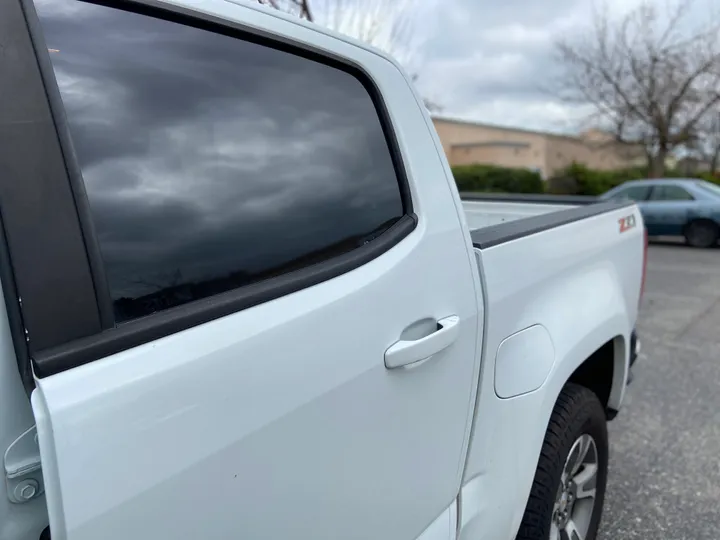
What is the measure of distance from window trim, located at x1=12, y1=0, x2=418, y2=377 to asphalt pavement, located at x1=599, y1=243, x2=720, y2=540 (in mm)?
2395

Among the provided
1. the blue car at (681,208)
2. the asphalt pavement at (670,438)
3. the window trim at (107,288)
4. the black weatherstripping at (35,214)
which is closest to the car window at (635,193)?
the blue car at (681,208)

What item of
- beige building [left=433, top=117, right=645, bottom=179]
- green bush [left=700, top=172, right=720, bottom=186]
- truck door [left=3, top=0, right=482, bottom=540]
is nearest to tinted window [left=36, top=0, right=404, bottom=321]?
truck door [left=3, top=0, right=482, bottom=540]

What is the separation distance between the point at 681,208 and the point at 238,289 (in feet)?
45.3

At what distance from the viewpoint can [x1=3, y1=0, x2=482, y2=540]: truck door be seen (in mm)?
947

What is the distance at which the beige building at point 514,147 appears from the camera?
113 ft

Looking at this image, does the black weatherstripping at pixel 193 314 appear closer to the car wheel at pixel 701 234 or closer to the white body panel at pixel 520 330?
the white body panel at pixel 520 330

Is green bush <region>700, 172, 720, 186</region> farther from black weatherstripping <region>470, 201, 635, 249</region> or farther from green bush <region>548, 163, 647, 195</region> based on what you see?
black weatherstripping <region>470, 201, 635, 249</region>

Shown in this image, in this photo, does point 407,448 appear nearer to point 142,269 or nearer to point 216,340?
point 216,340

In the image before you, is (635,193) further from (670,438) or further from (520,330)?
(520,330)

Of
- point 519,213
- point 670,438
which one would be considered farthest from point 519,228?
point 670,438

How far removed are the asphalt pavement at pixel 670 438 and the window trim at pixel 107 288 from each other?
239cm

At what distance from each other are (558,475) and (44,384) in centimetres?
176

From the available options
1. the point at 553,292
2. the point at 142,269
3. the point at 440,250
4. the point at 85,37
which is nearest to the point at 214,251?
the point at 142,269

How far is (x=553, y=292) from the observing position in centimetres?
204
